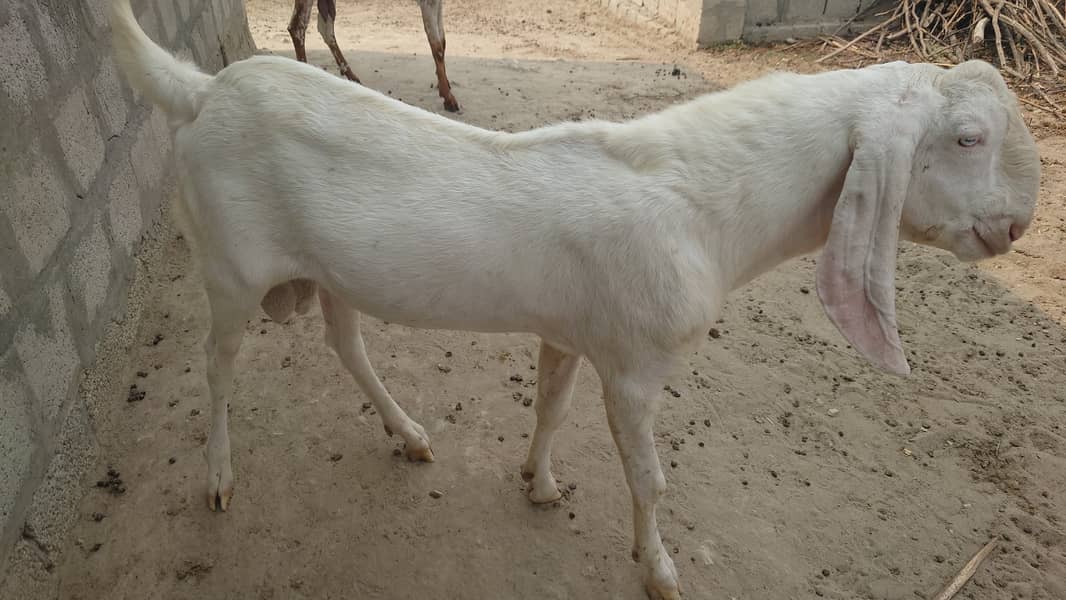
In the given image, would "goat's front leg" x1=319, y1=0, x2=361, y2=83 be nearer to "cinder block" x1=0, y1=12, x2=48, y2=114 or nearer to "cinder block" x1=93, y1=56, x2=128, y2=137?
"cinder block" x1=93, y1=56, x2=128, y2=137

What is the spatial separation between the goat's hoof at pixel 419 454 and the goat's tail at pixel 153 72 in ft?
4.28

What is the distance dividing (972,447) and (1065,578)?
0.54m

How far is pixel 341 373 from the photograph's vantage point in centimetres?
287

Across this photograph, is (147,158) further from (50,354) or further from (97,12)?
(50,354)

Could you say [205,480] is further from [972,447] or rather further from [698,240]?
[972,447]

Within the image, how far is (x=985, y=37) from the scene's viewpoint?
6555 mm

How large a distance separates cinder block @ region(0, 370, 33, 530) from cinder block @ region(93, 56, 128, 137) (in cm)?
137

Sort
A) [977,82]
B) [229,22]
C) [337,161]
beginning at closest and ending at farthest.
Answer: [977,82]
[337,161]
[229,22]

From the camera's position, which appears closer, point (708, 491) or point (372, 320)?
point (708, 491)

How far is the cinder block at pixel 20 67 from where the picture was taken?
78.7 inches

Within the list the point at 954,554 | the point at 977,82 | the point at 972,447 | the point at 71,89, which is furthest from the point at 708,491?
the point at 71,89

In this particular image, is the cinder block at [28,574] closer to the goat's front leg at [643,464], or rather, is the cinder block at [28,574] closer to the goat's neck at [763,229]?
the goat's front leg at [643,464]

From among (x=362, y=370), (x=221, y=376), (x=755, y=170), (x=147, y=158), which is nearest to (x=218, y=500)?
(x=221, y=376)

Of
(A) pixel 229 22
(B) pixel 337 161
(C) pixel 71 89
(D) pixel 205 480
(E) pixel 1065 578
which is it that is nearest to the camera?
(B) pixel 337 161
